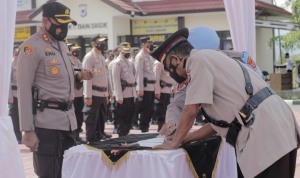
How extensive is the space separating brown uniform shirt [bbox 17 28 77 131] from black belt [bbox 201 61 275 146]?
150 centimetres

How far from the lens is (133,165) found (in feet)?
11.3

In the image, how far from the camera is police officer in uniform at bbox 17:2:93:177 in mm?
3906

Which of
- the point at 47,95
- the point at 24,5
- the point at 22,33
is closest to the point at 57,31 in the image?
the point at 47,95

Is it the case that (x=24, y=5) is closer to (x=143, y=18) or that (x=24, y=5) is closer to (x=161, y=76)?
(x=143, y=18)

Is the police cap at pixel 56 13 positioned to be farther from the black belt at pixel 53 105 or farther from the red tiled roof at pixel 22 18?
the red tiled roof at pixel 22 18

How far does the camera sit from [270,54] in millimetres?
22594

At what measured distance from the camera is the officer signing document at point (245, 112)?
2945 mm

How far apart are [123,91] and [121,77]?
0.30 meters

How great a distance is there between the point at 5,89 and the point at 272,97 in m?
1.78

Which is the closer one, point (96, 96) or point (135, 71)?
point (96, 96)

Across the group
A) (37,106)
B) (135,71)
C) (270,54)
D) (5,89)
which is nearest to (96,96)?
(135,71)

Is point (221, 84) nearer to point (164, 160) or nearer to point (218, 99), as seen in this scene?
point (218, 99)

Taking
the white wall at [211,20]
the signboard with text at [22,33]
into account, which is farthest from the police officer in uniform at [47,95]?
the signboard with text at [22,33]

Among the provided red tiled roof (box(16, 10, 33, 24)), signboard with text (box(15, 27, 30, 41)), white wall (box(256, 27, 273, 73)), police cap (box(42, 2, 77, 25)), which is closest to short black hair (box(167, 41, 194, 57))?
police cap (box(42, 2, 77, 25))
